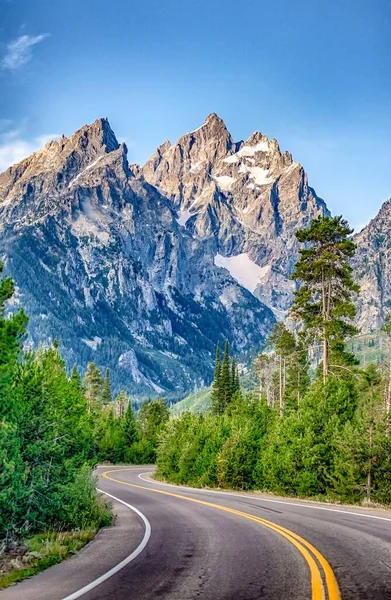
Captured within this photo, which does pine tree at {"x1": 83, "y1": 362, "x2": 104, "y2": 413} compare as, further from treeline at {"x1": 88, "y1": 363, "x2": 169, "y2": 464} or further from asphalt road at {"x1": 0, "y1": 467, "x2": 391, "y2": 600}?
asphalt road at {"x1": 0, "y1": 467, "x2": 391, "y2": 600}

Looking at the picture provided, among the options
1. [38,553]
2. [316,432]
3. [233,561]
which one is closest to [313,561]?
[233,561]

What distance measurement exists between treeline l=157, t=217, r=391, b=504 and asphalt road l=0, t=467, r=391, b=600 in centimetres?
406

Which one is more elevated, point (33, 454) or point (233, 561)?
point (33, 454)

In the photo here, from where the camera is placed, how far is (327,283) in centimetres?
3588

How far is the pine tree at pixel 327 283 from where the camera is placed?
34.5m

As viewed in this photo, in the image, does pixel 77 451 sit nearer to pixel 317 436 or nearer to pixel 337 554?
pixel 317 436

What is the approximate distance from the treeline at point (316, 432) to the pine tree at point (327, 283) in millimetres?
65

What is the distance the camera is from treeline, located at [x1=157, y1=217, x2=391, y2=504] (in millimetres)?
24234

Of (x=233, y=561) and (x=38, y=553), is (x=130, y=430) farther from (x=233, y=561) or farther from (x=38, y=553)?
(x=233, y=561)

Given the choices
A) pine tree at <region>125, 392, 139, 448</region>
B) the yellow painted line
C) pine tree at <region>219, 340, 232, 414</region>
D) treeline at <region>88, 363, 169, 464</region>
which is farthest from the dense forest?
pine tree at <region>125, 392, 139, 448</region>

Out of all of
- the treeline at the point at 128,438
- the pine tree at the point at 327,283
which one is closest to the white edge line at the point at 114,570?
the pine tree at the point at 327,283

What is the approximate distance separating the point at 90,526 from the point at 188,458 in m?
26.8

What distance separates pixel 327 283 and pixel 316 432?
37.4 ft

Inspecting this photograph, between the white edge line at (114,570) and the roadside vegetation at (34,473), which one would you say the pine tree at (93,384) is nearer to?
the roadside vegetation at (34,473)
